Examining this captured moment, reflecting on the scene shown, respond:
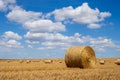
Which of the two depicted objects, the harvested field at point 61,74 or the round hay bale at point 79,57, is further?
the round hay bale at point 79,57

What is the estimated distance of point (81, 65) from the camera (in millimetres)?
19359

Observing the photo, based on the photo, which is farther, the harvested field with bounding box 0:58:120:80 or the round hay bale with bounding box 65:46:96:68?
the round hay bale with bounding box 65:46:96:68

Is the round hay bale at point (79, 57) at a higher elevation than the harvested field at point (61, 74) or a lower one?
higher

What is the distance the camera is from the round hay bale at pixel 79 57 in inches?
767

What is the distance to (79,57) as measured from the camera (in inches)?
766

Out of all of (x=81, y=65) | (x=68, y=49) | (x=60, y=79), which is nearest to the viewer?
(x=60, y=79)

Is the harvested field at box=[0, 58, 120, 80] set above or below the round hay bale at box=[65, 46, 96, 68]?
below

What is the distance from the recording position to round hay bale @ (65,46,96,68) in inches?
767

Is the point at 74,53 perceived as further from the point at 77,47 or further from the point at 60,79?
the point at 60,79

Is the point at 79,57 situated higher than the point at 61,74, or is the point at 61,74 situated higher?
the point at 79,57

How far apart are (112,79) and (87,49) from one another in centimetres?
1018

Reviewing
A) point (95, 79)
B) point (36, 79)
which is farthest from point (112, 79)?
point (36, 79)

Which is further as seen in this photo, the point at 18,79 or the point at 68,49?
the point at 68,49

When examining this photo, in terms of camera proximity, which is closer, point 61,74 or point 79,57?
point 61,74
